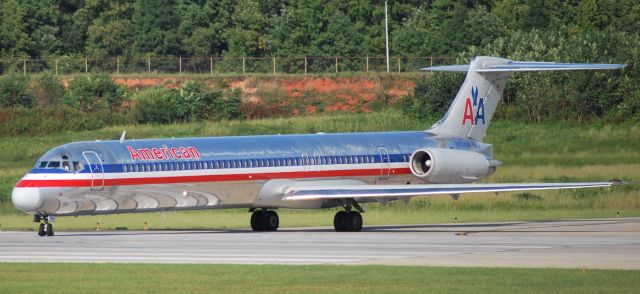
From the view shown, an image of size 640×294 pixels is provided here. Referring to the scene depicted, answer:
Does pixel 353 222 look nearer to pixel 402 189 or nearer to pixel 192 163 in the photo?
pixel 402 189

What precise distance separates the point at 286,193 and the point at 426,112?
36.5 m

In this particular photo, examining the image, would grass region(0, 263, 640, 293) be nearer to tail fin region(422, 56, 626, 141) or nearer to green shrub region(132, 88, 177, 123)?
tail fin region(422, 56, 626, 141)

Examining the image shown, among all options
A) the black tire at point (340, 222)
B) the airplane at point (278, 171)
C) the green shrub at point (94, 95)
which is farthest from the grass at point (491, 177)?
the green shrub at point (94, 95)

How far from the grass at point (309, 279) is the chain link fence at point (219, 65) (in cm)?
6462

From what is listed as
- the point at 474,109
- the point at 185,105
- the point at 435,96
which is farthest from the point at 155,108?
the point at 474,109

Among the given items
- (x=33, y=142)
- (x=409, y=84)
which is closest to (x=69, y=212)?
(x=33, y=142)

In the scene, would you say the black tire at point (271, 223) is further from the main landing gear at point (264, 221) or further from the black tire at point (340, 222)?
the black tire at point (340, 222)

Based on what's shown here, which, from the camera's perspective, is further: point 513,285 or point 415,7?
point 415,7

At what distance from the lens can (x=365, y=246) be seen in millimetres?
30250

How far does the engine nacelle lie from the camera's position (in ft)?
131

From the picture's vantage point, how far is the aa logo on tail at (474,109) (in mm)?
42750

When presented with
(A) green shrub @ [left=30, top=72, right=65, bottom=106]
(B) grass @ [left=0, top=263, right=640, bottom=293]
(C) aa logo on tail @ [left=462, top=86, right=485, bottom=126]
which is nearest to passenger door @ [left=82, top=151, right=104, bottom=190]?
(B) grass @ [left=0, top=263, right=640, bottom=293]

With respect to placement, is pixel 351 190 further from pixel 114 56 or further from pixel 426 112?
pixel 114 56

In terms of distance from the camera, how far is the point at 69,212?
114 ft
